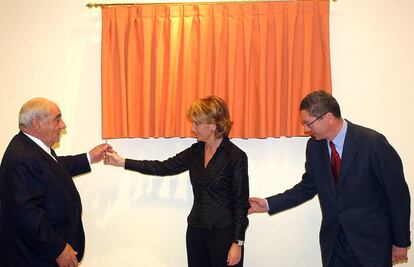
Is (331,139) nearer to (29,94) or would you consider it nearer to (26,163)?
(26,163)

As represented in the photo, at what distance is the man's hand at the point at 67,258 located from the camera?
7.46ft

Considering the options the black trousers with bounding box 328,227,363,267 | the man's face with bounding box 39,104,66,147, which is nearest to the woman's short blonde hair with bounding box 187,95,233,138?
the man's face with bounding box 39,104,66,147

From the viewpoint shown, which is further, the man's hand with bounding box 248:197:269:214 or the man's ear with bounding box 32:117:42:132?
the man's hand with bounding box 248:197:269:214

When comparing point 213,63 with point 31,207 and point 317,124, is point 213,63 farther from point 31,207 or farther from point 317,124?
point 31,207

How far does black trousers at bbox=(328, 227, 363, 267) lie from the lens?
2.41m

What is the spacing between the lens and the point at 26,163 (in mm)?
2260

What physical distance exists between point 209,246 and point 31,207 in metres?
1.13

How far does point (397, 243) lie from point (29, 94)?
3117mm

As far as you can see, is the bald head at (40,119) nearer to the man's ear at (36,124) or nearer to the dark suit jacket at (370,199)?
the man's ear at (36,124)

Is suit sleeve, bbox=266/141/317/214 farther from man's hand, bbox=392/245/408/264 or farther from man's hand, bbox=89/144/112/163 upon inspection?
man's hand, bbox=89/144/112/163

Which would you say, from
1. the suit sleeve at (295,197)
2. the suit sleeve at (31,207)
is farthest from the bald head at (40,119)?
the suit sleeve at (295,197)

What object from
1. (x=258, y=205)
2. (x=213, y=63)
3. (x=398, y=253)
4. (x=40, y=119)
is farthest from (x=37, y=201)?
(x=398, y=253)

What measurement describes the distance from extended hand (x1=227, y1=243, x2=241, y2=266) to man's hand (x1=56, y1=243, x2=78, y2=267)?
3.14ft

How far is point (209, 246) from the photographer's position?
2.55m
